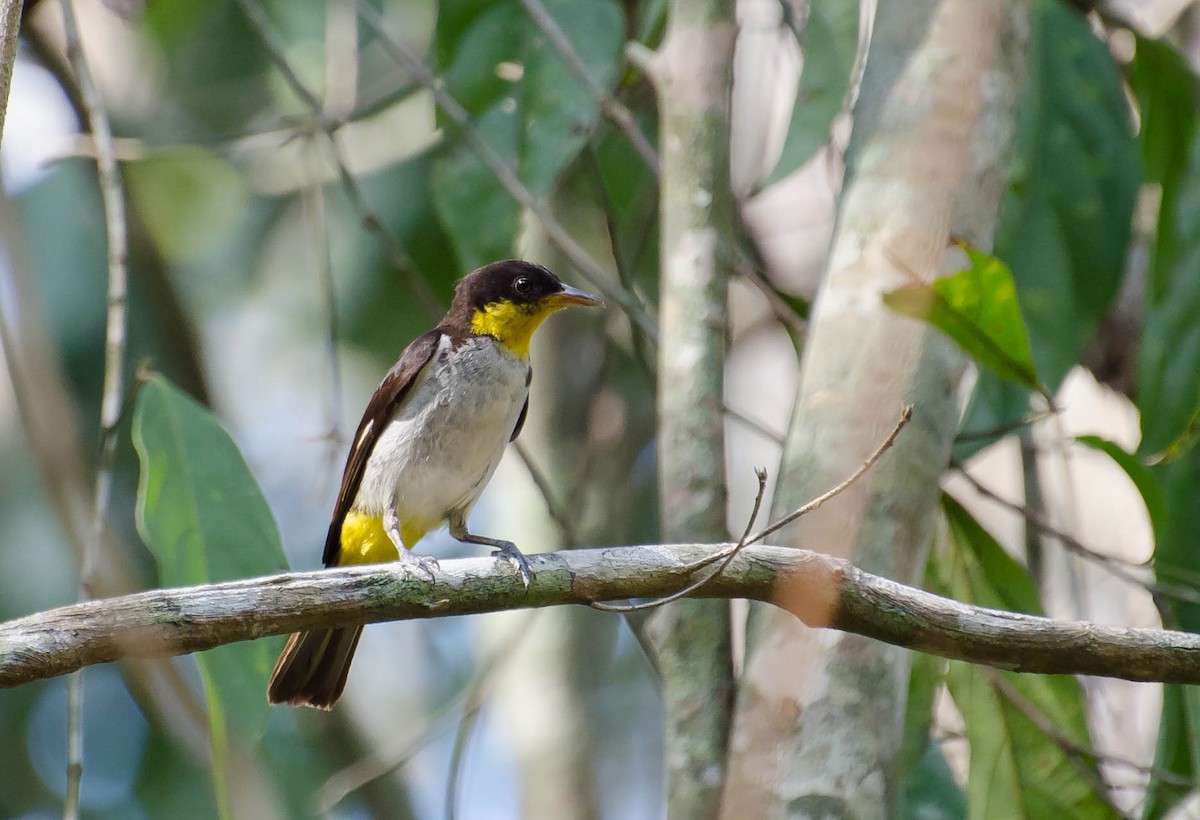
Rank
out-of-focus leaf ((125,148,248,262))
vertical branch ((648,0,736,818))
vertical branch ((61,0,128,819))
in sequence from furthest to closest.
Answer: out-of-focus leaf ((125,148,248,262)) < vertical branch ((648,0,736,818)) < vertical branch ((61,0,128,819))

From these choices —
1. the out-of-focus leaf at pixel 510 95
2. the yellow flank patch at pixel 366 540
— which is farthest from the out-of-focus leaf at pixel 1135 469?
the yellow flank patch at pixel 366 540

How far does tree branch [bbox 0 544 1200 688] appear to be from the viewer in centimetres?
252

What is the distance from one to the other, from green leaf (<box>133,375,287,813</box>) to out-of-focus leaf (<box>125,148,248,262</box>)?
11.3 ft

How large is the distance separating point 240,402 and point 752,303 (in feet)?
10.3

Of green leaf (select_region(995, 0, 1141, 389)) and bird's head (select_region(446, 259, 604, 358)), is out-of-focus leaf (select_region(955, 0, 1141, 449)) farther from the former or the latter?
bird's head (select_region(446, 259, 604, 358))

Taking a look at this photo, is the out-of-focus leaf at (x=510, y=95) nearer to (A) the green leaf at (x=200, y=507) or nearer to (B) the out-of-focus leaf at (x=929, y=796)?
(A) the green leaf at (x=200, y=507)

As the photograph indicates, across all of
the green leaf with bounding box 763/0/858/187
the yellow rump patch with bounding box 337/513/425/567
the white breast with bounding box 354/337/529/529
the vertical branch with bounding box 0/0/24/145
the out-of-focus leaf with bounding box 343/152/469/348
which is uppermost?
the out-of-focus leaf with bounding box 343/152/469/348

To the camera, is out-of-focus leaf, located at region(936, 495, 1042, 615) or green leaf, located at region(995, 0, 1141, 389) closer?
out-of-focus leaf, located at region(936, 495, 1042, 615)

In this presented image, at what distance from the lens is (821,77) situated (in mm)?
4250

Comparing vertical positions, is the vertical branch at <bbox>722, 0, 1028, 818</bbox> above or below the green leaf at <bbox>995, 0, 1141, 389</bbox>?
below

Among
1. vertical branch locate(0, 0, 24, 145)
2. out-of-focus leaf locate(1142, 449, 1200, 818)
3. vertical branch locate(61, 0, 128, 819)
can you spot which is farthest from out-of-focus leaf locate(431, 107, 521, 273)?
out-of-focus leaf locate(1142, 449, 1200, 818)

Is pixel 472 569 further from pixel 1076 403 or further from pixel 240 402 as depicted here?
pixel 1076 403

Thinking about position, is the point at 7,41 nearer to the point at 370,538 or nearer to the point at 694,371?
the point at 694,371

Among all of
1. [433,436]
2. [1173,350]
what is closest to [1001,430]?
[1173,350]
